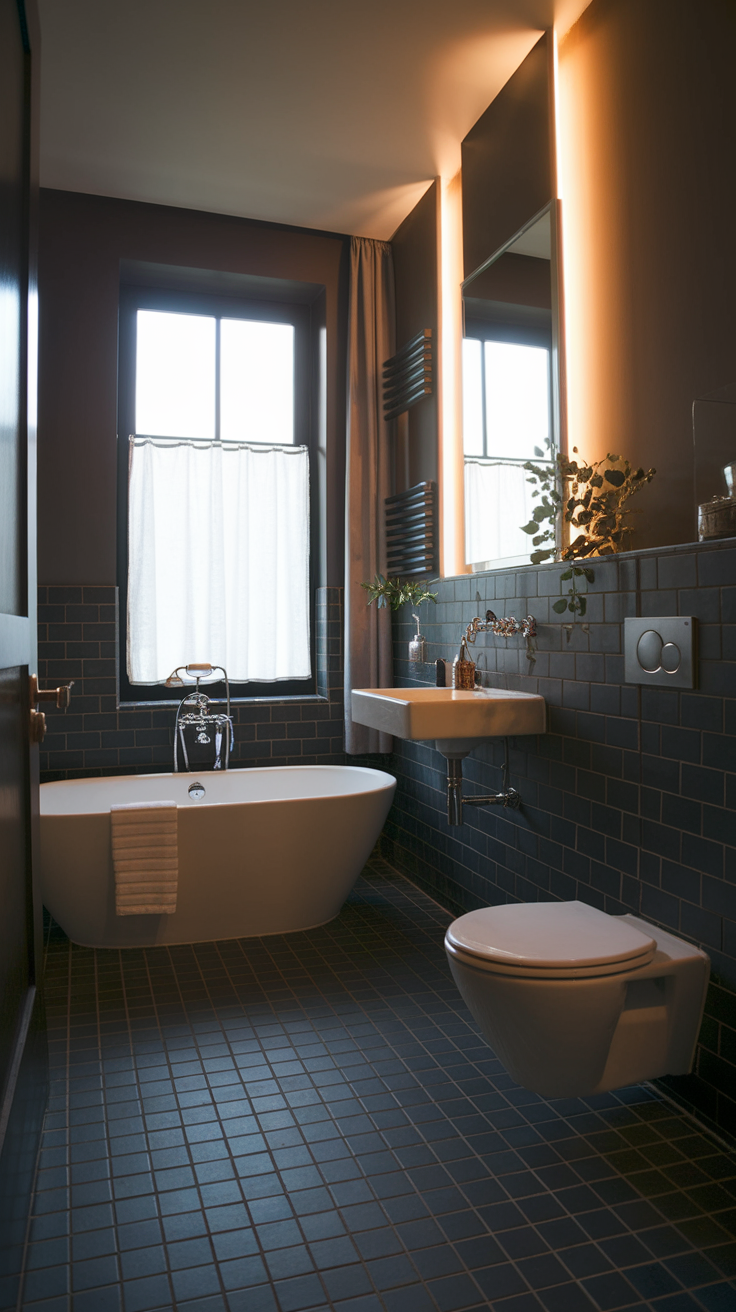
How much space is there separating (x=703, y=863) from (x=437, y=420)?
2441 millimetres

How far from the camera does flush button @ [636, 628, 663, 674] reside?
2113 millimetres

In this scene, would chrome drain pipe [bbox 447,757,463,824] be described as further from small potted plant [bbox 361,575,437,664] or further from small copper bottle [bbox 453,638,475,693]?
small potted plant [bbox 361,575,437,664]

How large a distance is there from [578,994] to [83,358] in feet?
11.2

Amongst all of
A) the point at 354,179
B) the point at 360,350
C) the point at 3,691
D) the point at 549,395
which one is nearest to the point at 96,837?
the point at 3,691

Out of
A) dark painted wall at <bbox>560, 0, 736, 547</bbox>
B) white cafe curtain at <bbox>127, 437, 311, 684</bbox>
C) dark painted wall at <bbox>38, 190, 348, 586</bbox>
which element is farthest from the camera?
white cafe curtain at <bbox>127, 437, 311, 684</bbox>

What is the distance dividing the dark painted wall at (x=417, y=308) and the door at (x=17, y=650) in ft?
7.35

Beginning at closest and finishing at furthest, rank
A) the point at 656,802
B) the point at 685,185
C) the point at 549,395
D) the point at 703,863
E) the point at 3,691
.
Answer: the point at 3,691, the point at 703,863, the point at 656,802, the point at 685,185, the point at 549,395

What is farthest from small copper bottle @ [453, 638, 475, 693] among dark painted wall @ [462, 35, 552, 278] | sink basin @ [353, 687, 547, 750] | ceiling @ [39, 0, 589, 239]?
ceiling @ [39, 0, 589, 239]

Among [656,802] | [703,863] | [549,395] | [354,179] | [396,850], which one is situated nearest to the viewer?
[703,863]

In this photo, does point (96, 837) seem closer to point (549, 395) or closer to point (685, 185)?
point (549, 395)

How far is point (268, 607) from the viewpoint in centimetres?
428

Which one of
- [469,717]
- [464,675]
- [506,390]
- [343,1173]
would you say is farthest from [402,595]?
[343,1173]

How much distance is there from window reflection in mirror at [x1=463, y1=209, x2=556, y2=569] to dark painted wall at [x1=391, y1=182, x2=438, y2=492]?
0.39m

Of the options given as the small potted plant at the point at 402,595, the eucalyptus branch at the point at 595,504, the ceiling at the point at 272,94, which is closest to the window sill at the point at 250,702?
the small potted plant at the point at 402,595
